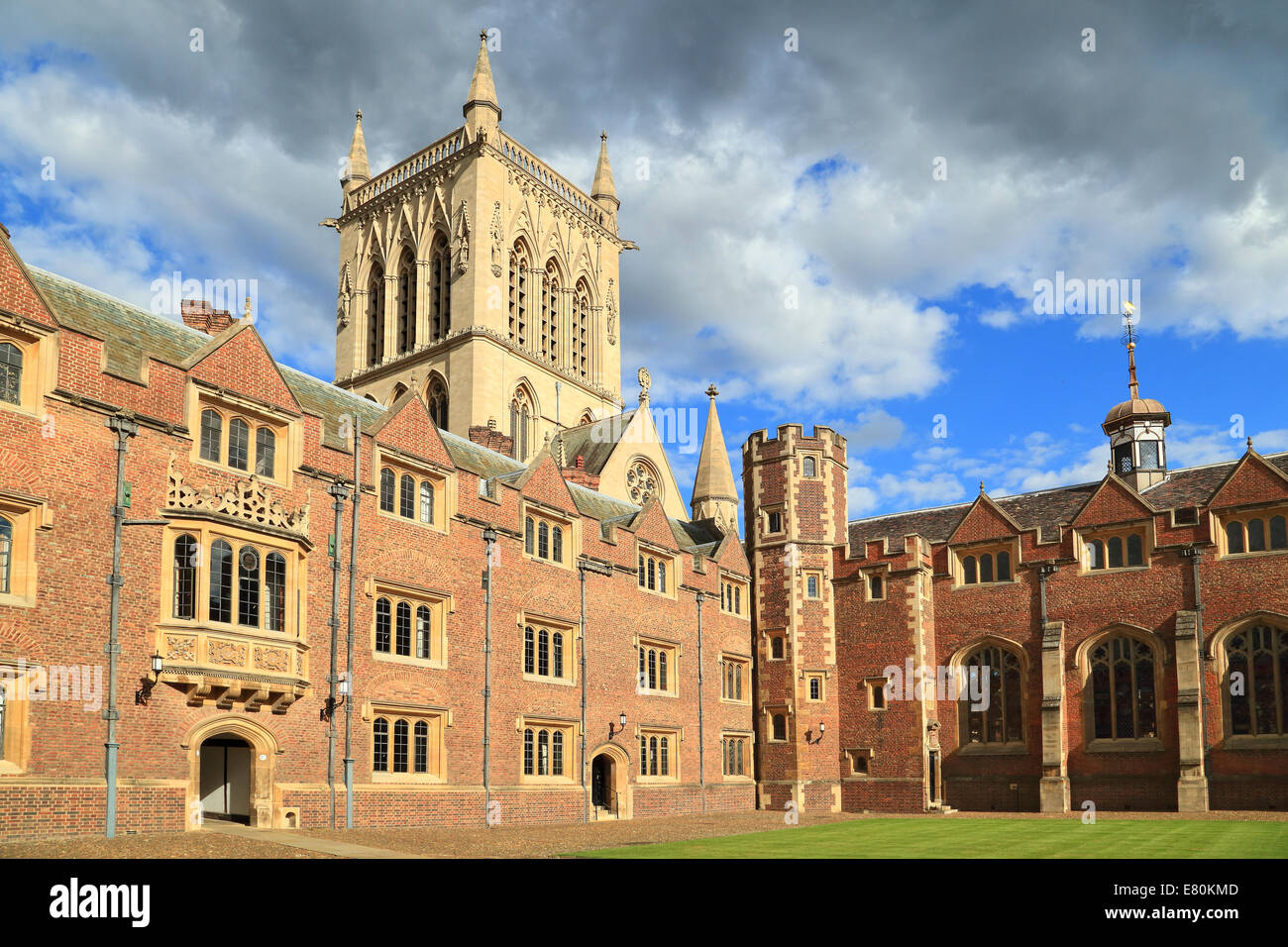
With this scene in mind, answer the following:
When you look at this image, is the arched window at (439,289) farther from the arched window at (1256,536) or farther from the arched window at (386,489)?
the arched window at (1256,536)

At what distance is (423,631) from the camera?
30938mm

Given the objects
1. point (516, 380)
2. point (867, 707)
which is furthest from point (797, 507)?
point (516, 380)

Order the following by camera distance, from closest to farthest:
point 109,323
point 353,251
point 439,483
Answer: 1. point 109,323
2. point 439,483
3. point 353,251

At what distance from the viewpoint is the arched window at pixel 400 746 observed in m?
29.3

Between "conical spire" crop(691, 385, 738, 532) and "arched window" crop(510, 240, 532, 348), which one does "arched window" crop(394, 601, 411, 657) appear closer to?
"conical spire" crop(691, 385, 738, 532)

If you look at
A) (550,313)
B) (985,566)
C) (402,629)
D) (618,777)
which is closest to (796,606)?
(985,566)

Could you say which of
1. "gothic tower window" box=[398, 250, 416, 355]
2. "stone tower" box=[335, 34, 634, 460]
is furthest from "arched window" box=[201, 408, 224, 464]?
"gothic tower window" box=[398, 250, 416, 355]

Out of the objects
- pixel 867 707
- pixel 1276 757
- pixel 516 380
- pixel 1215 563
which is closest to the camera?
pixel 1276 757

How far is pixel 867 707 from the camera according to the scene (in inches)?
1825

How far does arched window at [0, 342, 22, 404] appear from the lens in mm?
21922

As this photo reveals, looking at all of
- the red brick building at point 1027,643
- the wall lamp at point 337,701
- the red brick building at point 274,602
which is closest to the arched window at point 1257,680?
the red brick building at point 1027,643
